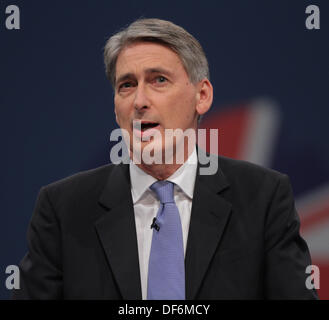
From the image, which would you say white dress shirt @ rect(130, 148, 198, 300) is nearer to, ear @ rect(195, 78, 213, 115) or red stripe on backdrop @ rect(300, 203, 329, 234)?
ear @ rect(195, 78, 213, 115)

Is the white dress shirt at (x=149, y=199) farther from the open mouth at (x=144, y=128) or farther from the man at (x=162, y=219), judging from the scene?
the open mouth at (x=144, y=128)

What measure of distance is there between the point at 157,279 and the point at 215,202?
0.30m

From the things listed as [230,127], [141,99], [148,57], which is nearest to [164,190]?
[141,99]

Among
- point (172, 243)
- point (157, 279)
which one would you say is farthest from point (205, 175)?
point (157, 279)

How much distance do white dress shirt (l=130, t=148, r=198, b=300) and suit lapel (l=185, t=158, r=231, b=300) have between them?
0.10ft

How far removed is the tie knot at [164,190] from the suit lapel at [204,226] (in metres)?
0.08

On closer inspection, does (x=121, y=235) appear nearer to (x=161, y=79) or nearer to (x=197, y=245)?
(x=197, y=245)

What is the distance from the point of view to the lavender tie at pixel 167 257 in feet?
4.61

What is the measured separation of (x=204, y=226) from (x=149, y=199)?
7.9 inches

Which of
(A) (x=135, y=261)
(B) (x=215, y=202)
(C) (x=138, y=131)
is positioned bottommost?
(A) (x=135, y=261)

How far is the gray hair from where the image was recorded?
5.11 feet

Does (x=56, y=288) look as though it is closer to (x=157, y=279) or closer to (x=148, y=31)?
(x=157, y=279)

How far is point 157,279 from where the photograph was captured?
1.42m
